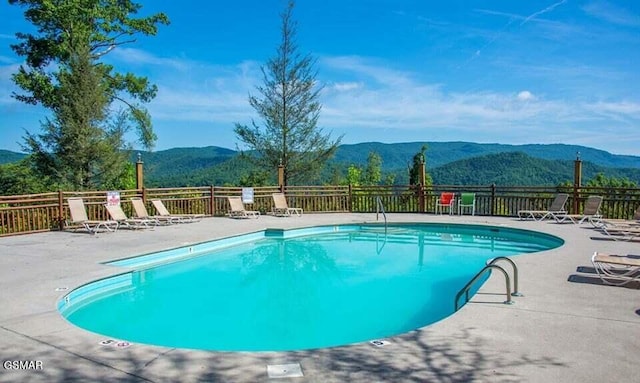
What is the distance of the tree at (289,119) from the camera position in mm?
19219

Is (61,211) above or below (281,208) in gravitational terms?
above

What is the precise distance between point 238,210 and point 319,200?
118 inches

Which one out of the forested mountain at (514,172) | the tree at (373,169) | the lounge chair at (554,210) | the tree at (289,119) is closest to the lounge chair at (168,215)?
the tree at (289,119)

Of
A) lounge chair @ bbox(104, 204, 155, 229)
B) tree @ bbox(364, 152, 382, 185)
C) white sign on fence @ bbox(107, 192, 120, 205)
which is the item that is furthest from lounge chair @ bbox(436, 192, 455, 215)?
tree @ bbox(364, 152, 382, 185)

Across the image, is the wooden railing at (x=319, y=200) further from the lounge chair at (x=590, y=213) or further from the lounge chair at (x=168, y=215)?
the lounge chair at (x=590, y=213)

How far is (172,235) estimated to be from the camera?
A: 1012 cm

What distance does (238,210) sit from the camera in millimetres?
13953

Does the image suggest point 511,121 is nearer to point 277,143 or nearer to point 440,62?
point 440,62

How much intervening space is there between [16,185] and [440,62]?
1759 centimetres

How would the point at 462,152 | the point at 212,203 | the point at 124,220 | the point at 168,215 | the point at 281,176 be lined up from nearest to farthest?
the point at 124,220 < the point at 168,215 < the point at 212,203 < the point at 281,176 < the point at 462,152

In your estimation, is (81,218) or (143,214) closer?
(81,218)

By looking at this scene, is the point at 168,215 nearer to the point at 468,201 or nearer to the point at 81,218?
the point at 81,218

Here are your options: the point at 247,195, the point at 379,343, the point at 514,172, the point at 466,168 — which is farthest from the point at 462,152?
the point at 379,343

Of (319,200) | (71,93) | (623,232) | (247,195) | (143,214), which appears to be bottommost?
(623,232)
